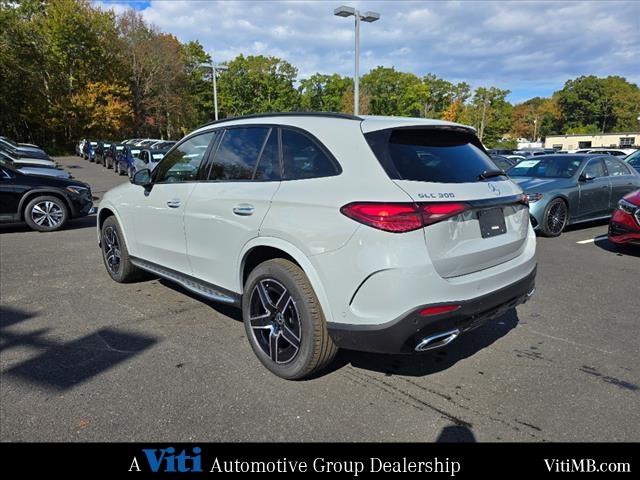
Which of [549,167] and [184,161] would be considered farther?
[549,167]

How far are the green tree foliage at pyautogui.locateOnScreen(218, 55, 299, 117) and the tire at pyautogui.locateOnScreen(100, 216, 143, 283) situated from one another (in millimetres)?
60223

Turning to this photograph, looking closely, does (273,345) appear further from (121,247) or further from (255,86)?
(255,86)

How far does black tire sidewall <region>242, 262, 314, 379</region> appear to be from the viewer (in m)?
2.74

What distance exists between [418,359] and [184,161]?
8.90 ft

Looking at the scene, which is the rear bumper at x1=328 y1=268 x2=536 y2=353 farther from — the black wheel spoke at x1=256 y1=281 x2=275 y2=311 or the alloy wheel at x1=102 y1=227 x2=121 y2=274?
the alloy wheel at x1=102 y1=227 x2=121 y2=274

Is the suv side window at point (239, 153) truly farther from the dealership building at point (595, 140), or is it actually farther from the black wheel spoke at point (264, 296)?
the dealership building at point (595, 140)

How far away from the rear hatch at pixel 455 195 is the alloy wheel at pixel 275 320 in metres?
1.03

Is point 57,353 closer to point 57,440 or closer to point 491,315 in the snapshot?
point 57,440

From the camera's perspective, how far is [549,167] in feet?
27.7

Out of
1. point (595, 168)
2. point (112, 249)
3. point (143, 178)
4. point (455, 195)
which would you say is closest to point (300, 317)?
point (455, 195)

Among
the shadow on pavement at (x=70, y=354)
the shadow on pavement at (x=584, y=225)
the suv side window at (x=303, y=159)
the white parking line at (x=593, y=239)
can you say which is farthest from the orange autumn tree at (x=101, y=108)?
the suv side window at (x=303, y=159)

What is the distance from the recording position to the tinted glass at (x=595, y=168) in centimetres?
812

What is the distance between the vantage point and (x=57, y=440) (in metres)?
2.42
